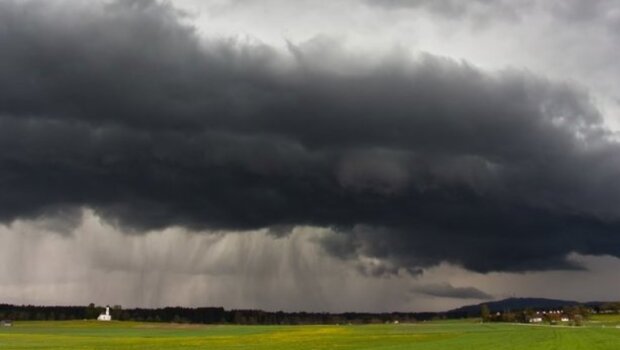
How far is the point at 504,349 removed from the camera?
262 feet

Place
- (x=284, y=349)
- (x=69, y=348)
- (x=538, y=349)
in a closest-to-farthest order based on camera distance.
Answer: (x=538, y=349) → (x=284, y=349) → (x=69, y=348)

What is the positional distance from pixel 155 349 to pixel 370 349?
2684 cm

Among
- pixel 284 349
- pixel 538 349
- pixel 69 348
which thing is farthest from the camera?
pixel 69 348

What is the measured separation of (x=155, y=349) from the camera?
3504 inches

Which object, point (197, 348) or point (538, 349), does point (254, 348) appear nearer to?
point (197, 348)

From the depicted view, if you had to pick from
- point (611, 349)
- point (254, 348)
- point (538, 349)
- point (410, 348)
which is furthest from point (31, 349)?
point (611, 349)

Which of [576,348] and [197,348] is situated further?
[197,348]

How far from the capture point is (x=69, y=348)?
92062 millimetres

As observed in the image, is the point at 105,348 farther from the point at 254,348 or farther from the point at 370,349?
the point at 370,349

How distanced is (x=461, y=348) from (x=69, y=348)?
49.9 metres

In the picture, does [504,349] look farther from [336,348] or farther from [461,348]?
[336,348]

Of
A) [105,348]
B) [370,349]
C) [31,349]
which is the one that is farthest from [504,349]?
[31,349]

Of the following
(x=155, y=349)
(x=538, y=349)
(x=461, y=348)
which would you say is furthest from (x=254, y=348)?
(x=538, y=349)

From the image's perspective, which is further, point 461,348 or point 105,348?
point 105,348
